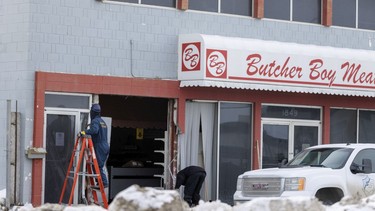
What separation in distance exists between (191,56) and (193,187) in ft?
9.96

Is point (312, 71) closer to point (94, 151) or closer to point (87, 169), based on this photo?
point (94, 151)

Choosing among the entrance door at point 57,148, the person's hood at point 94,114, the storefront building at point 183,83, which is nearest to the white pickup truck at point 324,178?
the person's hood at point 94,114

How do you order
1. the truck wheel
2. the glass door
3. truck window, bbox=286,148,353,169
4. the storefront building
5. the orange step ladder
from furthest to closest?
the glass door → the storefront building → the orange step ladder → truck window, bbox=286,148,353,169 → the truck wheel

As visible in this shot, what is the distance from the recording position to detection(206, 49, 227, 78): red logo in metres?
21.3

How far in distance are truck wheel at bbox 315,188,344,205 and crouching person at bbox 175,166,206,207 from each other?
3.33 meters

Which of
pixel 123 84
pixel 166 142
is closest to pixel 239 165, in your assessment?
pixel 166 142

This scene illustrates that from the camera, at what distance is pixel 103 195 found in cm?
1922

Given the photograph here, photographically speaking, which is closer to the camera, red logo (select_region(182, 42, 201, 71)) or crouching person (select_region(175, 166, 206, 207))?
crouching person (select_region(175, 166, 206, 207))

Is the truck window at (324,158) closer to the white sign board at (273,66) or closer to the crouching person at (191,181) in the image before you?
the crouching person at (191,181)

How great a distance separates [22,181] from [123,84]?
315 cm

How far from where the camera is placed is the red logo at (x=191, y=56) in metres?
21.4

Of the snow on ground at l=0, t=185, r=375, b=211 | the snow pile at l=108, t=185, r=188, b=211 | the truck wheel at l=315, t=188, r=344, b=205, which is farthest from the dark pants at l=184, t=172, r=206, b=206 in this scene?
the snow pile at l=108, t=185, r=188, b=211

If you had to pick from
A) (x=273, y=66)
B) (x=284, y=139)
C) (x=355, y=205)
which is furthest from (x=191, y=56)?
(x=355, y=205)

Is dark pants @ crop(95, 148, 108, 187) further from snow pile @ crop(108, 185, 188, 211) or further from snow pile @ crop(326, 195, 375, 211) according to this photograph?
snow pile @ crop(108, 185, 188, 211)
